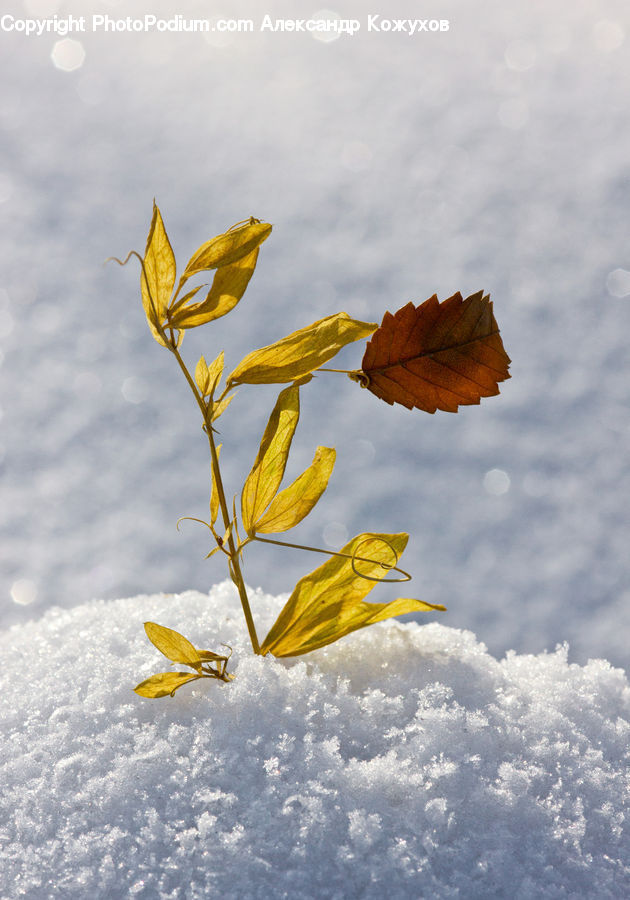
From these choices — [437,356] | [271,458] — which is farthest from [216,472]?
[437,356]

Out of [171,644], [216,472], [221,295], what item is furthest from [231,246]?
[171,644]

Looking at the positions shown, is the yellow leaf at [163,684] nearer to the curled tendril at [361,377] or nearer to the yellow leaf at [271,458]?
the yellow leaf at [271,458]

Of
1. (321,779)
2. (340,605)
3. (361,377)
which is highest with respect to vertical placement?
(361,377)

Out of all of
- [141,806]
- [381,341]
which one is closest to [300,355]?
[381,341]

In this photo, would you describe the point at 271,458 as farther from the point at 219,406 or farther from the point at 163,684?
the point at 163,684

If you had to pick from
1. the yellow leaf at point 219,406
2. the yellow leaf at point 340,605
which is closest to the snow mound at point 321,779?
the yellow leaf at point 340,605

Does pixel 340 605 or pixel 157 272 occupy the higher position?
pixel 157 272

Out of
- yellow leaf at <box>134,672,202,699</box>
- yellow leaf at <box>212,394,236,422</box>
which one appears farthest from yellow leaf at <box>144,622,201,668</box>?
yellow leaf at <box>212,394,236,422</box>
